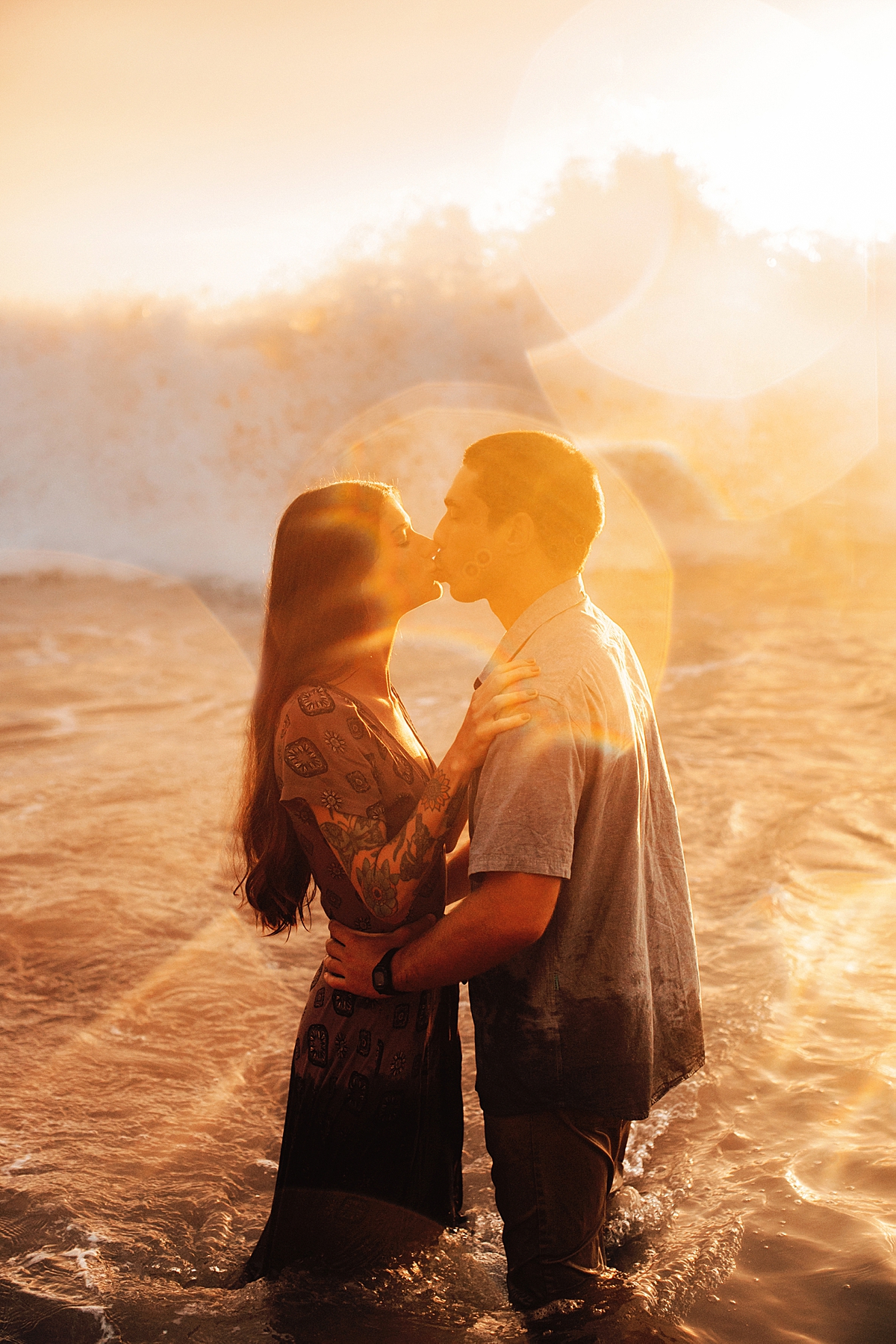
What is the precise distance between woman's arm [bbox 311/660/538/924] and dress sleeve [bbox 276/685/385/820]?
29mm

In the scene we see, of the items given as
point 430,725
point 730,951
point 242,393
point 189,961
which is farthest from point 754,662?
point 242,393

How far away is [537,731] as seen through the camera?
1933 millimetres

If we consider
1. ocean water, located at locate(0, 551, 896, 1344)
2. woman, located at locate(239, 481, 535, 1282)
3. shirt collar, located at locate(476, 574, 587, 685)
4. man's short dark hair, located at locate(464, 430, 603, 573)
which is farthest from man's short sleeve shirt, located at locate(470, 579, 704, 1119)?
ocean water, located at locate(0, 551, 896, 1344)

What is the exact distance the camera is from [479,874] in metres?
1.92

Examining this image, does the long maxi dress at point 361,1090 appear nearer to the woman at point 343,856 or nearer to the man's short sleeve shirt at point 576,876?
the woman at point 343,856

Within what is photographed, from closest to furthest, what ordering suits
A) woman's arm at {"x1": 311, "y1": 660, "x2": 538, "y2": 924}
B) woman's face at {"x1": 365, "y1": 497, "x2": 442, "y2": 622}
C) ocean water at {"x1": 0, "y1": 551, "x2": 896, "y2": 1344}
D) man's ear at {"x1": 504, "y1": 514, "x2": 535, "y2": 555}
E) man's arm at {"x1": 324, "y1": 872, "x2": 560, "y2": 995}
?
man's arm at {"x1": 324, "y1": 872, "x2": 560, "y2": 995}, woman's arm at {"x1": 311, "y1": 660, "x2": 538, "y2": 924}, man's ear at {"x1": 504, "y1": 514, "x2": 535, "y2": 555}, woman's face at {"x1": 365, "y1": 497, "x2": 442, "y2": 622}, ocean water at {"x1": 0, "y1": 551, "x2": 896, "y2": 1344}

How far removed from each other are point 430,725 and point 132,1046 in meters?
5.50

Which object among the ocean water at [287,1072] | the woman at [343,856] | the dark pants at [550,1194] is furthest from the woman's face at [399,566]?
the ocean water at [287,1072]

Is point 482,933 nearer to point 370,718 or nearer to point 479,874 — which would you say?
point 479,874

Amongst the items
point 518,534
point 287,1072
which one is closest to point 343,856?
point 518,534

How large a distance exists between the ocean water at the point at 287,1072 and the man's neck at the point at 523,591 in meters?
1.57

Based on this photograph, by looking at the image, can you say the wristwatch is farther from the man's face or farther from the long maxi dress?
the man's face

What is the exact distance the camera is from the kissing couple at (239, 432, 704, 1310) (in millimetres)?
1992

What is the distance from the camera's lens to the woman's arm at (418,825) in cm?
202
